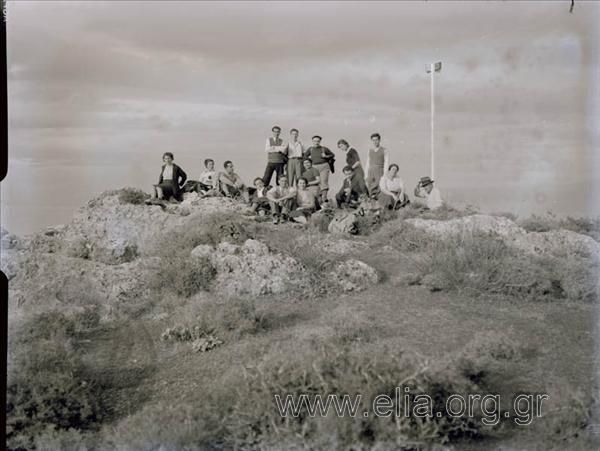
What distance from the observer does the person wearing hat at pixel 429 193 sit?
7.26 m

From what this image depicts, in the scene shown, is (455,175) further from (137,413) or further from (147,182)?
(137,413)

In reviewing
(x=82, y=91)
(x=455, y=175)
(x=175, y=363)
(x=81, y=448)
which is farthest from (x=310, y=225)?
(x=81, y=448)

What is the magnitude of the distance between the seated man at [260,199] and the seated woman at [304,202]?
29 cm

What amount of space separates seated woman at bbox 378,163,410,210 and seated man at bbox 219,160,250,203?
144cm

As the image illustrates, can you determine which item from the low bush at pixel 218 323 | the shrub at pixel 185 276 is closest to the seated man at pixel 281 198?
the shrub at pixel 185 276

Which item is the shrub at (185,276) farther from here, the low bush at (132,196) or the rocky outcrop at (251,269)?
the low bush at (132,196)

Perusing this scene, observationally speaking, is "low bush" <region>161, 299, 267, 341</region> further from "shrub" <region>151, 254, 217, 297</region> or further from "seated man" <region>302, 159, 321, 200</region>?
"seated man" <region>302, 159, 321, 200</region>

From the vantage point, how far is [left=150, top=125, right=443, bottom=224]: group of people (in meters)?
7.16

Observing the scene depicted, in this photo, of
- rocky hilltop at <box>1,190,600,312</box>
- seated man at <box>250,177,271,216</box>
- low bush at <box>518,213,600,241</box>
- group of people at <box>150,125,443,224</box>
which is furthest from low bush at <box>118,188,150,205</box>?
low bush at <box>518,213,600,241</box>

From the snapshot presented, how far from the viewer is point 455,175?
7180mm

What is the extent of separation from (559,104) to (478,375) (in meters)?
2.89

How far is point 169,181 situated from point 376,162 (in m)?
2.17

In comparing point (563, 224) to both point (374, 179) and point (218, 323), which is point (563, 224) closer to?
point (374, 179)

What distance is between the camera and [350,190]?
291 inches
